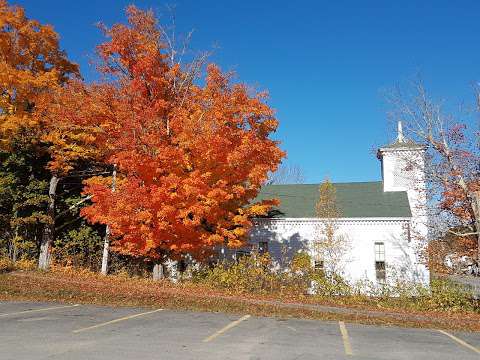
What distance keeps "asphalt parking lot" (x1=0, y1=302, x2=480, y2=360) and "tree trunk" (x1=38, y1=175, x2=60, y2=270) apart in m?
12.4

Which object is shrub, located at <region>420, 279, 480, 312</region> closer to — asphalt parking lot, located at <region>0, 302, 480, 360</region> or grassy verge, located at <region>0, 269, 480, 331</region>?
grassy verge, located at <region>0, 269, 480, 331</region>

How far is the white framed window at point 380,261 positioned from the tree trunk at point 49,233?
740 inches

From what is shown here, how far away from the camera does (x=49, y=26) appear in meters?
23.5

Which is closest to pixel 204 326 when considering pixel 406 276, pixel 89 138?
pixel 89 138

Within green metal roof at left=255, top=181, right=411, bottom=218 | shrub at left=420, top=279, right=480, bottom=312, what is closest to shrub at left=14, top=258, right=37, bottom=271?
green metal roof at left=255, top=181, right=411, bottom=218

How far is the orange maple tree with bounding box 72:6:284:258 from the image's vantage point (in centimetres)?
1795

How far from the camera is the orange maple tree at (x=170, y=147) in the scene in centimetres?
1795

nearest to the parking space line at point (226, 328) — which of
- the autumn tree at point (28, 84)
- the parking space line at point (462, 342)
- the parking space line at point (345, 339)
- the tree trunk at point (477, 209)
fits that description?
the parking space line at point (345, 339)

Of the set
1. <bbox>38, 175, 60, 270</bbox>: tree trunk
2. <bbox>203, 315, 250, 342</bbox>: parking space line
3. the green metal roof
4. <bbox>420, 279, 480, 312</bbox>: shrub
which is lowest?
<bbox>203, 315, 250, 342</bbox>: parking space line

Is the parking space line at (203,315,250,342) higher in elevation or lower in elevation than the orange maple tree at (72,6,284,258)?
lower

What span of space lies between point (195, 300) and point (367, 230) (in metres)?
14.2

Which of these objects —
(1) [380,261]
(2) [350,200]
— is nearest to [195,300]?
(1) [380,261]

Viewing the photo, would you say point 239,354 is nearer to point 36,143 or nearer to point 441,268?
point 441,268

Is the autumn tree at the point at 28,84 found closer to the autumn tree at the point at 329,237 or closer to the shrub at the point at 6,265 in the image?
the shrub at the point at 6,265
